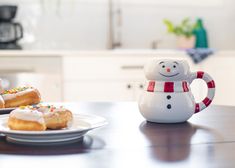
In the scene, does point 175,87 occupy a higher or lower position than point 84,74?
higher

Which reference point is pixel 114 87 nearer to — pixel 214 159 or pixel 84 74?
pixel 84 74

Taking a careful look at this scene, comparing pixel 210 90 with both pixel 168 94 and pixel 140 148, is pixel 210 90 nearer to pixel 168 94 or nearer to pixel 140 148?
pixel 168 94

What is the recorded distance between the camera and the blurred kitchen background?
307cm

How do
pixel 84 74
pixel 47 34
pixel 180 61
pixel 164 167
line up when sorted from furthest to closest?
1. pixel 47 34
2. pixel 84 74
3. pixel 180 61
4. pixel 164 167

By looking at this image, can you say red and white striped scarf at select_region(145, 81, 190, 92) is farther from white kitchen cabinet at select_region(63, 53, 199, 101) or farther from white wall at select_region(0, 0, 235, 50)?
white wall at select_region(0, 0, 235, 50)

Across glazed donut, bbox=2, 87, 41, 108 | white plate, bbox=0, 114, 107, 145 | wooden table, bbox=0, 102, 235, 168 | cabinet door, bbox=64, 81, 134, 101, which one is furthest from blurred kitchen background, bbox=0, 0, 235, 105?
white plate, bbox=0, 114, 107, 145

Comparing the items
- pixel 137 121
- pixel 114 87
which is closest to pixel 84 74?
pixel 114 87

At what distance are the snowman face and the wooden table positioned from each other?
0.42 feet

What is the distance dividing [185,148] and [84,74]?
224cm

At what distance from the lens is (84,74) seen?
10.2 feet

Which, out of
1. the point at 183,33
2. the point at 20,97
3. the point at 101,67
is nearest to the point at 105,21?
the point at 183,33

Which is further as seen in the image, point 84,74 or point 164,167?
point 84,74

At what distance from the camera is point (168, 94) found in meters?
1.19

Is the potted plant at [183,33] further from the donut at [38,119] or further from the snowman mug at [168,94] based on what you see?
the donut at [38,119]
